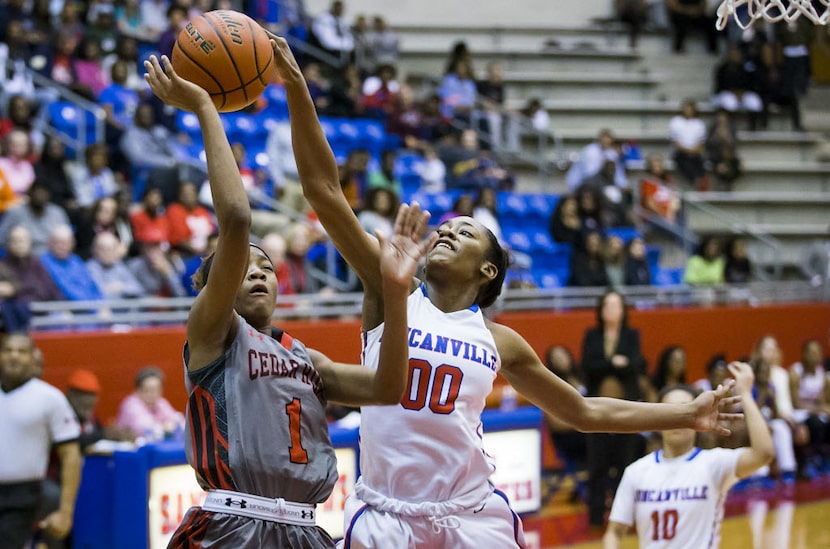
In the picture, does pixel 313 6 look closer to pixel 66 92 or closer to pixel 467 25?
pixel 467 25

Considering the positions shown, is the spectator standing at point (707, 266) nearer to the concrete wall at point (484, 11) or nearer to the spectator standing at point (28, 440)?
the concrete wall at point (484, 11)

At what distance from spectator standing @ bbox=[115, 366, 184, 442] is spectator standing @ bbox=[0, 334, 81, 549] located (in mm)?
1954

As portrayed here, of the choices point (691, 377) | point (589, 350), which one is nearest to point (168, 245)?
point (589, 350)

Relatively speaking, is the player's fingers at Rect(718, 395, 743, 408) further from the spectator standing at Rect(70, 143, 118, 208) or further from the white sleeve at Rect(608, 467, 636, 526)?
the spectator standing at Rect(70, 143, 118, 208)

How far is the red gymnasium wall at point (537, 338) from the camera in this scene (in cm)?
945

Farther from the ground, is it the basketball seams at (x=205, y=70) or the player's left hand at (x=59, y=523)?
the basketball seams at (x=205, y=70)

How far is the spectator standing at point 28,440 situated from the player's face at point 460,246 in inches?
132

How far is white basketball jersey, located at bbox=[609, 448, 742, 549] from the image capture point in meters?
5.35

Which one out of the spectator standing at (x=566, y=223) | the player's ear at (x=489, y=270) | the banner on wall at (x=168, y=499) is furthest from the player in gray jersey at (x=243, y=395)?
the spectator standing at (x=566, y=223)

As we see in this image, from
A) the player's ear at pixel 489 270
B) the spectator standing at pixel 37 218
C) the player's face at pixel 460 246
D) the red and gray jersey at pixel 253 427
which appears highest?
the player's face at pixel 460 246

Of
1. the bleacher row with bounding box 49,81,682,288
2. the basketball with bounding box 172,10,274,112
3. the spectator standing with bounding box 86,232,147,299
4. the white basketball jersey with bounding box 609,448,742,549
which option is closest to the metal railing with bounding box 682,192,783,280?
the bleacher row with bounding box 49,81,682,288

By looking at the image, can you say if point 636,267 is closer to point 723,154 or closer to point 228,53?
point 723,154

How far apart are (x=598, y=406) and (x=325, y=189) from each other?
4.06 ft

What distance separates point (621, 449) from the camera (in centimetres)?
970
